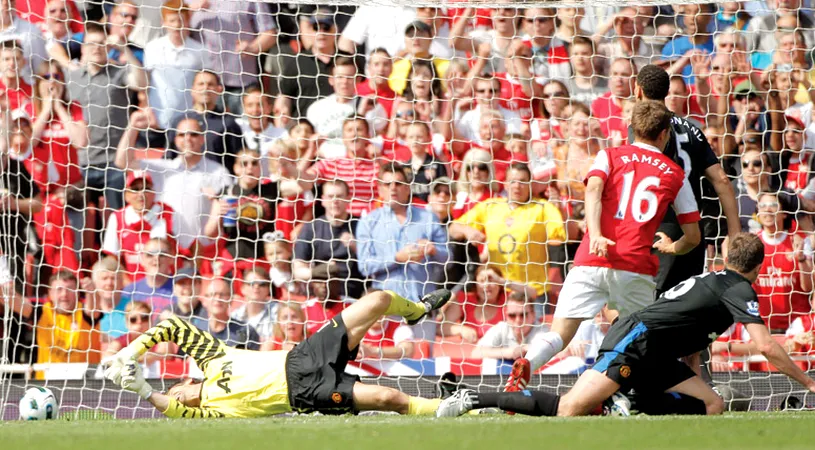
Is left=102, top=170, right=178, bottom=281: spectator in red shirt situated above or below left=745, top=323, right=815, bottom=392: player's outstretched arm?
above

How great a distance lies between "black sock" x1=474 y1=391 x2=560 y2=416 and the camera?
5160 millimetres

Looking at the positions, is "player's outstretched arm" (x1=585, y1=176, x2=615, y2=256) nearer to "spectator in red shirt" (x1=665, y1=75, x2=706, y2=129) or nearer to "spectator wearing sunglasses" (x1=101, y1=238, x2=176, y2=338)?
"spectator in red shirt" (x1=665, y1=75, x2=706, y2=129)

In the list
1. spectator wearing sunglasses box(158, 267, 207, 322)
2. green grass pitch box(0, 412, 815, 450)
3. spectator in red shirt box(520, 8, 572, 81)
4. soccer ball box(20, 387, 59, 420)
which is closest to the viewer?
green grass pitch box(0, 412, 815, 450)

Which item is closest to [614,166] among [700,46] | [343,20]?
[700,46]

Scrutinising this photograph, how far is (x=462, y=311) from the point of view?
8.58m

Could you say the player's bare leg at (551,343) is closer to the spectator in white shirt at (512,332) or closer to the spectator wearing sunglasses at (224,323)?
the spectator in white shirt at (512,332)

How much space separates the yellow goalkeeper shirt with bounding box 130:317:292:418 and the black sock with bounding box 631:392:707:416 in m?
1.92

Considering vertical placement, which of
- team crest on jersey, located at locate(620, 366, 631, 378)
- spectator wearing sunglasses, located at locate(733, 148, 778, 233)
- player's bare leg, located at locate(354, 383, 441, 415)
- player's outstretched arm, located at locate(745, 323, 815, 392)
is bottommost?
player's bare leg, located at locate(354, 383, 441, 415)

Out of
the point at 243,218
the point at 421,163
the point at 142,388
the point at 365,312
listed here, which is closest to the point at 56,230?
the point at 243,218

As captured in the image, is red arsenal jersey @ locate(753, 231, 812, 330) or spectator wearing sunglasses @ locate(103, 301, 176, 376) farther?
spectator wearing sunglasses @ locate(103, 301, 176, 376)

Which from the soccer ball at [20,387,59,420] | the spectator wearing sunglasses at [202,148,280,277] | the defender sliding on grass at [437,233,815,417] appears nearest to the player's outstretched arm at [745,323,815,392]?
the defender sliding on grass at [437,233,815,417]

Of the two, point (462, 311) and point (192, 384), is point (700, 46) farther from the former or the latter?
point (192, 384)

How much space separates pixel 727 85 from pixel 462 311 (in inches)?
107

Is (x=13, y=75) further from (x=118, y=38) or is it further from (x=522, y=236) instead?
(x=522, y=236)
